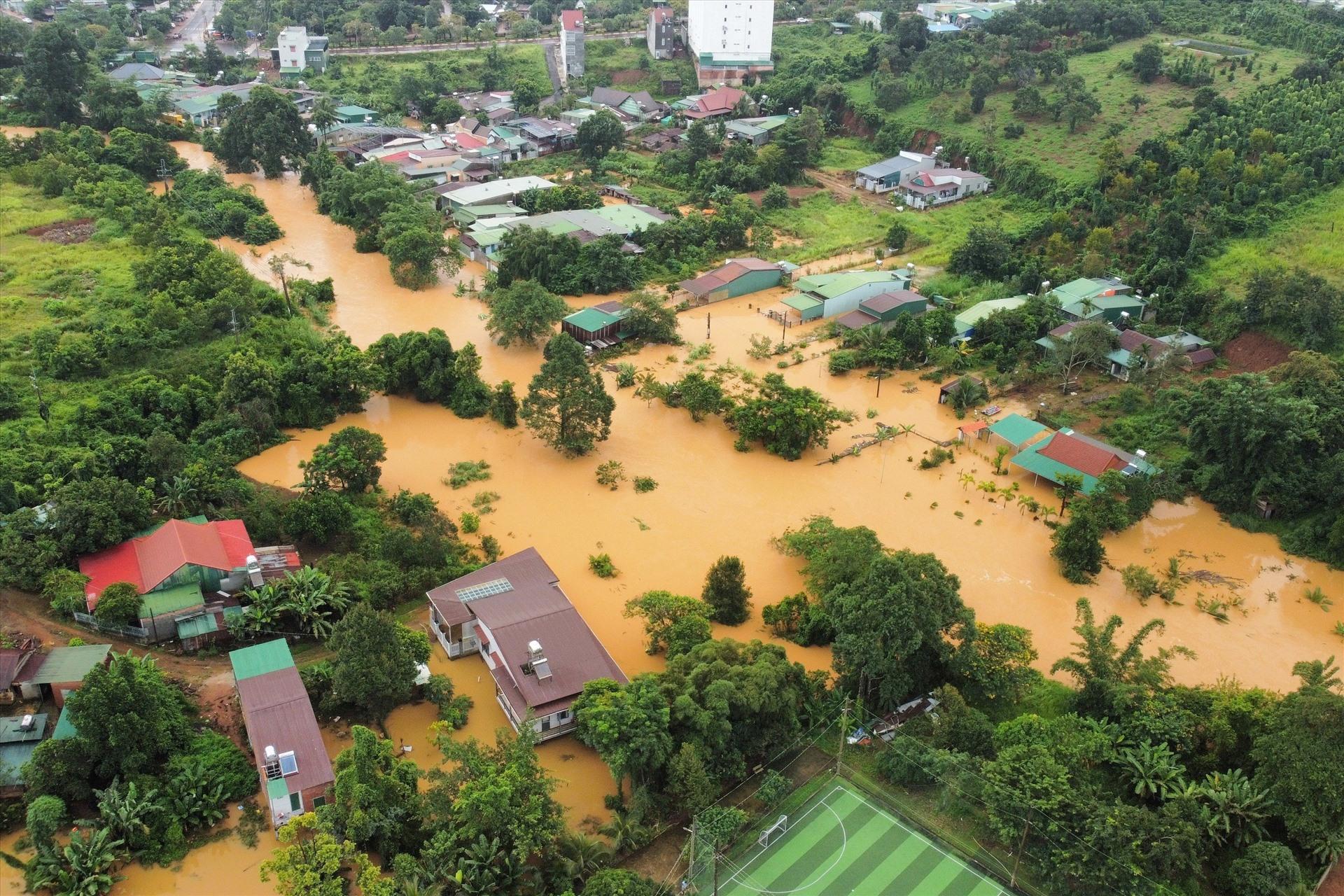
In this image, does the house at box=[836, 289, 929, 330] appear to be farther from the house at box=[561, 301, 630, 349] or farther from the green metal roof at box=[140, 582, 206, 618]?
the green metal roof at box=[140, 582, 206, 618]

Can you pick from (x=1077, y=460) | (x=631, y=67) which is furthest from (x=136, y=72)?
(x=1077, y=460)

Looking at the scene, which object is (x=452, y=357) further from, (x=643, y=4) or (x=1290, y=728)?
(x=643, y=4)

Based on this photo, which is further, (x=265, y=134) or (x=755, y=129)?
(x=755, y=129)

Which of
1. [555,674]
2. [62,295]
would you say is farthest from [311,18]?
[555,674]

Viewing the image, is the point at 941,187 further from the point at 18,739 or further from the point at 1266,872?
the point at 18,739

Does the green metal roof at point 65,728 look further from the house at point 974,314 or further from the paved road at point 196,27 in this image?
the paved road at point 196,27
